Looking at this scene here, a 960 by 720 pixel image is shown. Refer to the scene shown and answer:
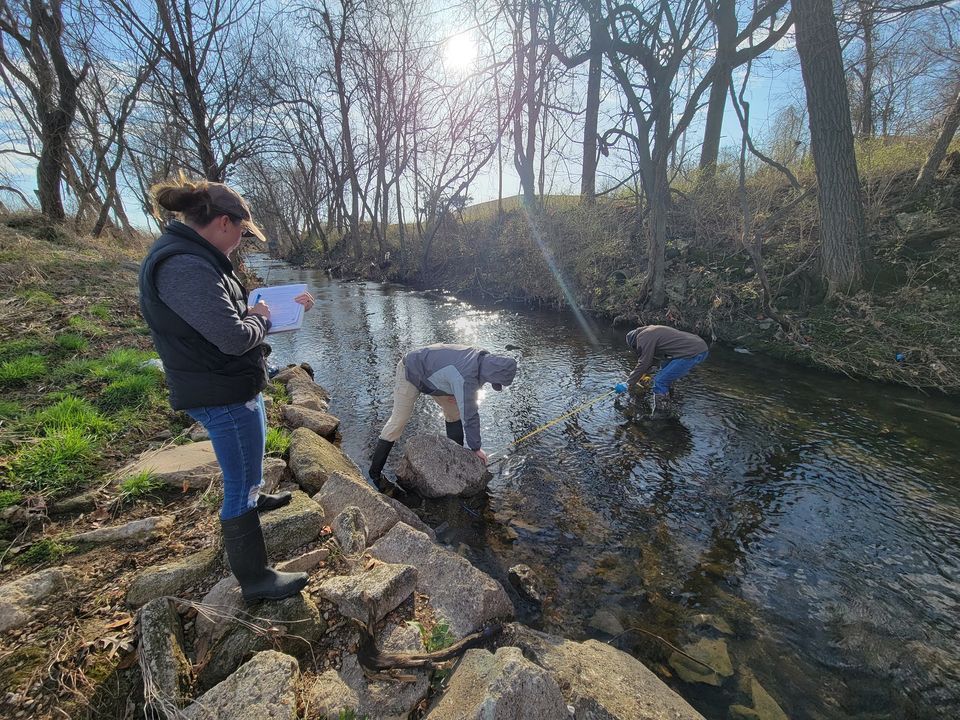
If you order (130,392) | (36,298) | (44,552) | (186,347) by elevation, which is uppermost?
(36,298)

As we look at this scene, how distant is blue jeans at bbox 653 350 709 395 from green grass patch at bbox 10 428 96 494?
655 cm

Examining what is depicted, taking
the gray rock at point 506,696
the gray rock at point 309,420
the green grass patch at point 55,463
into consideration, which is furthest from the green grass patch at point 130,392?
the gray rock at point 506,696

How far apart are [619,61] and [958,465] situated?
877cm

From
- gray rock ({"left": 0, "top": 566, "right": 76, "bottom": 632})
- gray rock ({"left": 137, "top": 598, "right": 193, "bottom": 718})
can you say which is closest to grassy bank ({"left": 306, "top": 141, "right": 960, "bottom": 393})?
gray rock ({"left": 137, "top": 598, "right": 193, "bottom": 718})

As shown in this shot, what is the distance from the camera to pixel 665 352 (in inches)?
242

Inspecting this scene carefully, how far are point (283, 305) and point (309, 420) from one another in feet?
8.77

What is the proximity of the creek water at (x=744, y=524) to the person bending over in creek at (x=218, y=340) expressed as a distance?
2054 millimetres

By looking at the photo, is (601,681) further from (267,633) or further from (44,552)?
(44,552)

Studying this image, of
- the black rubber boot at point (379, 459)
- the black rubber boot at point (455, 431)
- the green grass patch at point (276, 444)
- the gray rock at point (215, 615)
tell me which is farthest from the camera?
the black rubber boot at point (455, 431)

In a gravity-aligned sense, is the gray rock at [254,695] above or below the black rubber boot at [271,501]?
below

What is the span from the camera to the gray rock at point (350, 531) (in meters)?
2.90

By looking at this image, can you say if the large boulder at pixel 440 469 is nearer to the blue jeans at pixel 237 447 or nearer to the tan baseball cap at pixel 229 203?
the blue jeans at pixel 237 447

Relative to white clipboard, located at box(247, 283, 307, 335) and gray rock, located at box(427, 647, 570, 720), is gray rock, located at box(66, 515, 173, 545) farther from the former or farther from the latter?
gray rock, located at box(427, 647, 570, 720)

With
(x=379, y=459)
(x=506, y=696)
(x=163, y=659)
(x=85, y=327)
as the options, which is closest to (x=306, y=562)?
(x=163, y=659)
